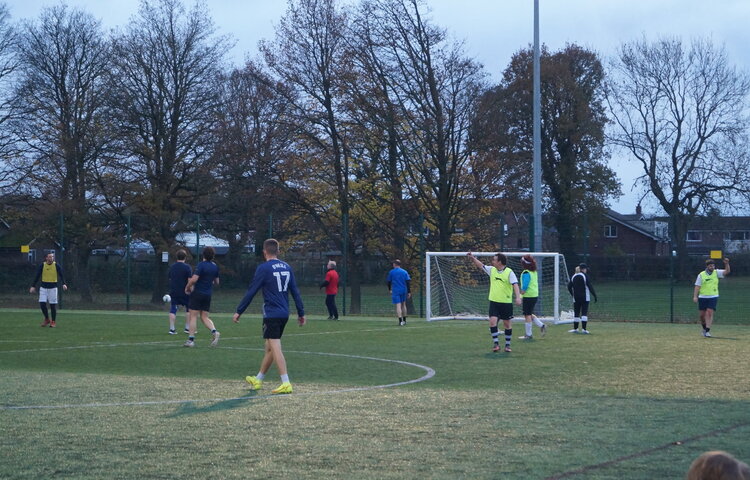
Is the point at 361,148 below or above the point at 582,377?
above

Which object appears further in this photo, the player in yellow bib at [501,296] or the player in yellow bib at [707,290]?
the player in yellow bib at [707,290]

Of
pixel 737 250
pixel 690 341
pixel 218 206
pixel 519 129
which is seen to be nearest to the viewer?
pixel 690 341

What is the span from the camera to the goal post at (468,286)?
28828 millimetres

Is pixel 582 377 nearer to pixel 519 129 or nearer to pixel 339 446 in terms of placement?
pixel 339 446

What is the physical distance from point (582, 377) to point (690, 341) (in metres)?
8.34

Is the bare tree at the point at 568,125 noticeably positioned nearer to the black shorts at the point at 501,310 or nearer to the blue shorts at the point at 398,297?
the blue shorts at the point at 398,297

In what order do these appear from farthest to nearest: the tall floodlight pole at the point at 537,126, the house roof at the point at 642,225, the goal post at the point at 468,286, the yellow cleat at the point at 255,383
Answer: the house roof at the point at 642,225, the tall floodlight pole at the point at 537,126, the goal post at the point at 468,286, the yellow cleat at the point at 255,383

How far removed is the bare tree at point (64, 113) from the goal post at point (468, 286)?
19.0 m

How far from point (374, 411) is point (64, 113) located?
39403 mm

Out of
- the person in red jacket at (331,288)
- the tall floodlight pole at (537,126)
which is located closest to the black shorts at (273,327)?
the person in red jacket at (331,288)

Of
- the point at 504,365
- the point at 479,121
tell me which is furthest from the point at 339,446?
the point at 479,121

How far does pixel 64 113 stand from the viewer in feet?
151

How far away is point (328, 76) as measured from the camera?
39.2m

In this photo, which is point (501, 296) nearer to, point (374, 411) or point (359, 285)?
point (374, 411)
